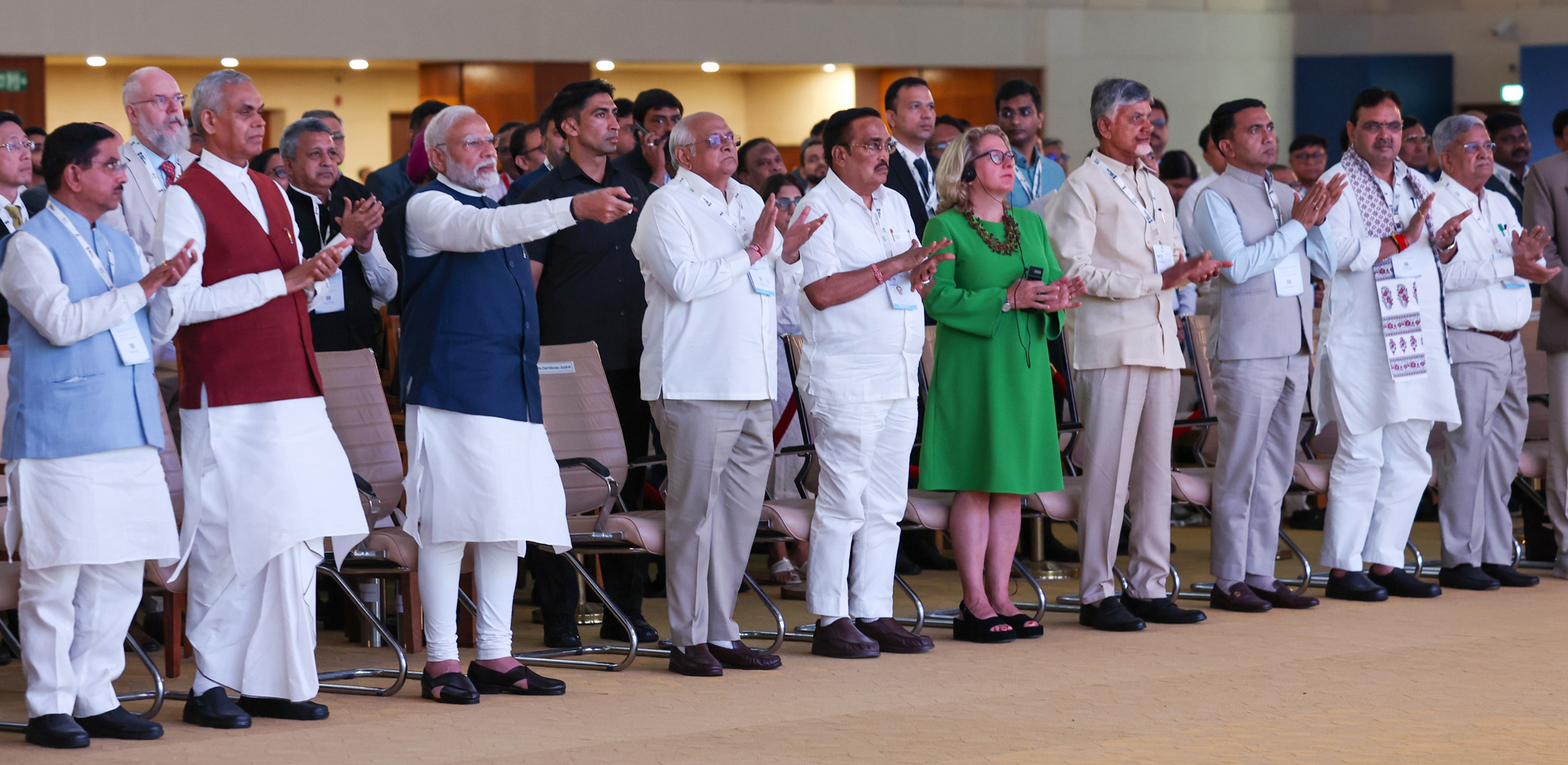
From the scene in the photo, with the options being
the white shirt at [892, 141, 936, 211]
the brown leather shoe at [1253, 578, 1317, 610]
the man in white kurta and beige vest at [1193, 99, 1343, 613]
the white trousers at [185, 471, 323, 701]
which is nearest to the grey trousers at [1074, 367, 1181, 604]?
the man in white kurta and beige vest at [1193, 99, 1343, 613]

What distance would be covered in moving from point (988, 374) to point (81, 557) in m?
2.62

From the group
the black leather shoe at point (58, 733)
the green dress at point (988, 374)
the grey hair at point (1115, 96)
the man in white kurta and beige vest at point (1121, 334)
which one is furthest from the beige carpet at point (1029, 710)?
the grey hair at point (1115, 96)

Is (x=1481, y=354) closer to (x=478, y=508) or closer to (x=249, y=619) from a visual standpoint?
(x=478, y=508)

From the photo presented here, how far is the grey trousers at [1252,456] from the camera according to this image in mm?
6074

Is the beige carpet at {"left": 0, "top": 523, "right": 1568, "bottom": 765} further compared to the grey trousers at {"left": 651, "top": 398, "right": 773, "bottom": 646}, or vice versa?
the grey trousers at {"left": 651, "top": 398, "right": 773, "bottom": 646}

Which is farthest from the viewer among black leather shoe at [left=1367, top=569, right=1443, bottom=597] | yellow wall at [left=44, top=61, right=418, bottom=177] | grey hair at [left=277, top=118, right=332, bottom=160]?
yellow wall at [left=44, top=61, right=418, bottom=177]

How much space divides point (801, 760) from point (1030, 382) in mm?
1894

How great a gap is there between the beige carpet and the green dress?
1.75ft

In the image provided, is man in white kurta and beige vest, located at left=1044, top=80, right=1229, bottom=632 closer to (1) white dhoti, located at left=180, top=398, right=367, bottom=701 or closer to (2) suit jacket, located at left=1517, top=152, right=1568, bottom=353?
(2) suit jacket, located at left=1517, top=152, right=1568, bottom=353

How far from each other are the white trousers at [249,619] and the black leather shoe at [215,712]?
0.02m

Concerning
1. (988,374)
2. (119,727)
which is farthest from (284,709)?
(988,374)

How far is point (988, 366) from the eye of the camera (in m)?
5.55

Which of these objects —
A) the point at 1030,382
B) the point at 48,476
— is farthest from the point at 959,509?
the point at 48,476

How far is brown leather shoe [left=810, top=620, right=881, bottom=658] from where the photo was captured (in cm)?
538
